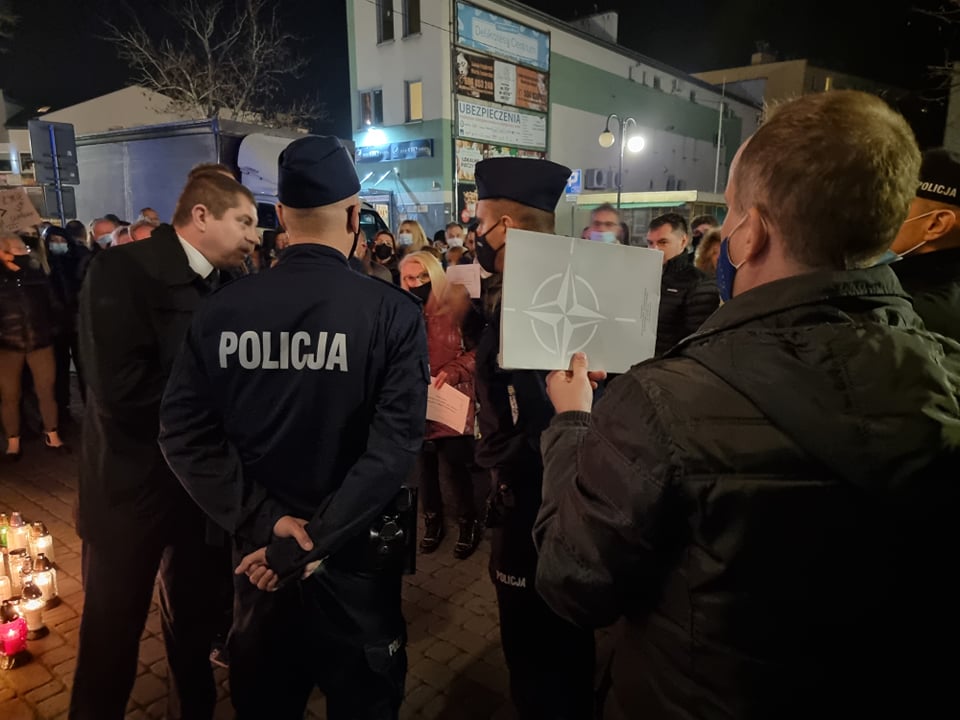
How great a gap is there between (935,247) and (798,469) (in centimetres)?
193

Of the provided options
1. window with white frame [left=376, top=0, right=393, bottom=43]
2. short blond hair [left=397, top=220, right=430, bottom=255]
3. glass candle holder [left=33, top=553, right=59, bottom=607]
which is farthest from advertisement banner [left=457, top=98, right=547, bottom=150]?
glass candle holder [left=33, top=553, right=59, bottom=607]

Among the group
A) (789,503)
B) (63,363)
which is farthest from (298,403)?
(63,363)

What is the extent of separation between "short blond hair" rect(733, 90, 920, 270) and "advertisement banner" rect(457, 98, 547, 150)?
26300 millimetres

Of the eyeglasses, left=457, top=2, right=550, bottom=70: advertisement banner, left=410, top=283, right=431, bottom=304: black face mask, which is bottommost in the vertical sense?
left=410, top=283, right=431, bottom=304: black face mask

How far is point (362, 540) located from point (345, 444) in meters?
0.34

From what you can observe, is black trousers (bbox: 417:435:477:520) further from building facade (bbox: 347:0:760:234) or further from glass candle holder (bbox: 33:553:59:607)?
building facade (bbox: 347:0:760:234)

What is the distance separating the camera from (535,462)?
2547mm

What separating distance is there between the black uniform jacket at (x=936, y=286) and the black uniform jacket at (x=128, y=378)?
2828 mm

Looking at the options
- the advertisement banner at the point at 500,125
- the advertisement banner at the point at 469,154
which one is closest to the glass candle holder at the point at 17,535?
the advertisement banner at the point at 469,154

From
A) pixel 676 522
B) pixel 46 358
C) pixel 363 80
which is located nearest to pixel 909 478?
pixel 676 522

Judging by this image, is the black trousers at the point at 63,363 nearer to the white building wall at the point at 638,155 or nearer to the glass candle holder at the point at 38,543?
the glass candle holder at the point at 38,543

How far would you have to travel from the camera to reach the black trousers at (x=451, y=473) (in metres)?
4.88

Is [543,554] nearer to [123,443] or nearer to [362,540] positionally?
[362,540]

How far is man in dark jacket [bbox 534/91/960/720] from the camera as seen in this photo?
1065mm
